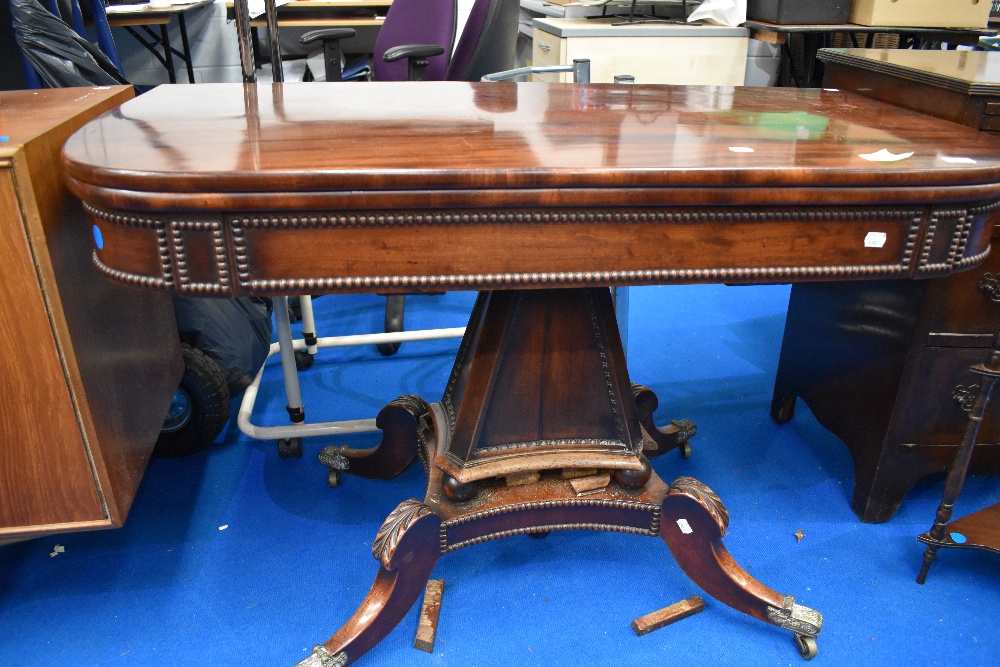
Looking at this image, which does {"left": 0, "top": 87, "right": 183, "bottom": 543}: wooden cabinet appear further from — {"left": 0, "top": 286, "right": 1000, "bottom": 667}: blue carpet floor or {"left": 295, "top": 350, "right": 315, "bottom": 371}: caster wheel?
{"left": 295, "top": 350, "right": 315, "bottom": 371}: caster wheel

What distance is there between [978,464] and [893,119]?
2.53ft

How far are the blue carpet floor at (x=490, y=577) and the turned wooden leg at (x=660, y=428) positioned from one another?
5 centimetres

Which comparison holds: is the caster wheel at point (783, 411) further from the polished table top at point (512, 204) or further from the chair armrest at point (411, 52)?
the chair armrest at point (411, 52)

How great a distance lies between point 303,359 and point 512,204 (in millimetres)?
1421

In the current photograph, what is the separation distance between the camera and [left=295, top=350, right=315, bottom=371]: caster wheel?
212 centimetres

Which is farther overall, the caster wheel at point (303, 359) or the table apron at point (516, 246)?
the caster wheel at point (303, 359)

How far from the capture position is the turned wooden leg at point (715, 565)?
1233 millimetres

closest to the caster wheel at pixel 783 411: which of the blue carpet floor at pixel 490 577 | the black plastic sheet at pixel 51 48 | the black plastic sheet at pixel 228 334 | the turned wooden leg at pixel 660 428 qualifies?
the blue carpet floor at pixel 490 577

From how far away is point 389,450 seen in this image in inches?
61.6

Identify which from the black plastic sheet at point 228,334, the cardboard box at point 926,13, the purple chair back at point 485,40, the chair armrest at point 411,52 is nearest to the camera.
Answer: the black plastic sheet at point 228,334

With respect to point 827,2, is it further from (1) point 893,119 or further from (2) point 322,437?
(2) point 322,437

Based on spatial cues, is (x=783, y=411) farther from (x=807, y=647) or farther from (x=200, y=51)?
(x=200, y=51)

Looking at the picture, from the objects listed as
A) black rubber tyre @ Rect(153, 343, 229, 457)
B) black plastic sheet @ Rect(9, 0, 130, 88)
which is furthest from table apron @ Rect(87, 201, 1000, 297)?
black plastic sheet @ Rect(9, 0, 130, 88)

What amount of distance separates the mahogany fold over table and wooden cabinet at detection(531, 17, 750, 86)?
1691 millimetres
